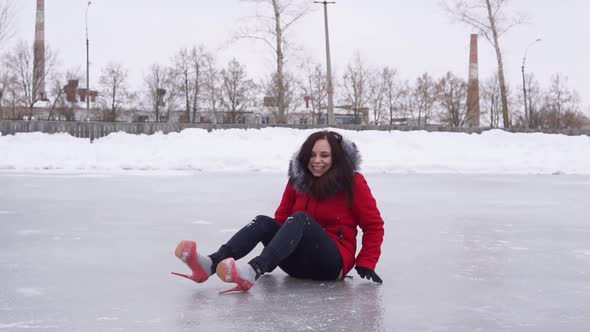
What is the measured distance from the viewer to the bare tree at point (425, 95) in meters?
60.6

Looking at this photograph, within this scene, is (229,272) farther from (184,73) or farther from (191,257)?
(184,73)

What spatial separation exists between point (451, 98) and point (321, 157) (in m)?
56.1

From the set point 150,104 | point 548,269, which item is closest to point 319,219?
point 548,269

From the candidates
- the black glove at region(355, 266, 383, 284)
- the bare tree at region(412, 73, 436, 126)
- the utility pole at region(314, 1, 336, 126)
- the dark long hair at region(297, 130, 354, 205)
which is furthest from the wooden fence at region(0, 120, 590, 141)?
the bare tree at region(412, 73, 436, 126)

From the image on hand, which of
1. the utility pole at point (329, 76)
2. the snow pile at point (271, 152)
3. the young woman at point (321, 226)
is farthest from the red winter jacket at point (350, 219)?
the utility pole at point (329, 76)

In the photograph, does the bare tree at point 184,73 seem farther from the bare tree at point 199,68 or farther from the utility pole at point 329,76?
the utility pole at point 329,76

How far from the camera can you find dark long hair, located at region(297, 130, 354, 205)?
365cm

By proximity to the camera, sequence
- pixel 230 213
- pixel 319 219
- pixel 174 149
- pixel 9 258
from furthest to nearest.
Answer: pixel 174 149
pixel 230 213
pixel 9 258
pixel 319 219

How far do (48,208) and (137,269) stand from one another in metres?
3.62

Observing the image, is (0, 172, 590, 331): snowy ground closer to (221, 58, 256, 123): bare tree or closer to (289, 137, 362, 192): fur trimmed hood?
(289, 137, 362, 192): fur trimmed hood

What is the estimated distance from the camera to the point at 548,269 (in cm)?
430

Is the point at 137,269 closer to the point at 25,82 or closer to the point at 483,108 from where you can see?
the point at 25,82

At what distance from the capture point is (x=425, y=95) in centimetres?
6075

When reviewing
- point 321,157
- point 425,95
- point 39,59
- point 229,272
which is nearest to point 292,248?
point 229,272
